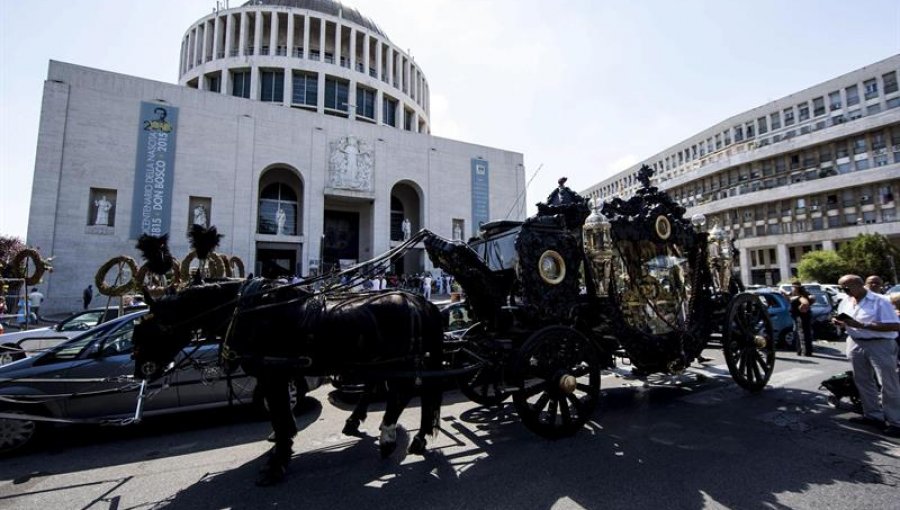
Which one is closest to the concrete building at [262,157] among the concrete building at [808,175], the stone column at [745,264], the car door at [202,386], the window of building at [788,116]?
the car door at [202,386]

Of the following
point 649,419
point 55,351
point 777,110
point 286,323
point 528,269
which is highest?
point 777,110

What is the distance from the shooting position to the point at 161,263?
14.9 feet

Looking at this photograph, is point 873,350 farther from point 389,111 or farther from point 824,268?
point 389,111

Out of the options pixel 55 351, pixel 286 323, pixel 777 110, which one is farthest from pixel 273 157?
pixel 777 110

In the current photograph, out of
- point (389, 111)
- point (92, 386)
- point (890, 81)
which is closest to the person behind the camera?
point (92, 386)

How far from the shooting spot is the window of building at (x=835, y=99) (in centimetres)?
4321

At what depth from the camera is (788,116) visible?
47.8 meters

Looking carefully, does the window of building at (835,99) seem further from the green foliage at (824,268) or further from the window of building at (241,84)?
the window of building at (241,84)

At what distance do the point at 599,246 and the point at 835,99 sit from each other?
58122 mm

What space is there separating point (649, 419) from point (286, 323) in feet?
15.0

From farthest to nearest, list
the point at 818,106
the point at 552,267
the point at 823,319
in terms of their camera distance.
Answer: the point at 818,106 < the point at 823,319 < the point at 552,267

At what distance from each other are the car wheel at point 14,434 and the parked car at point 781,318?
14809mm

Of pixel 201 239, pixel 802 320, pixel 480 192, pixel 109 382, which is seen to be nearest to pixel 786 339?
pixel 802 320

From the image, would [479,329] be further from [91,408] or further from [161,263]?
[91,408]
